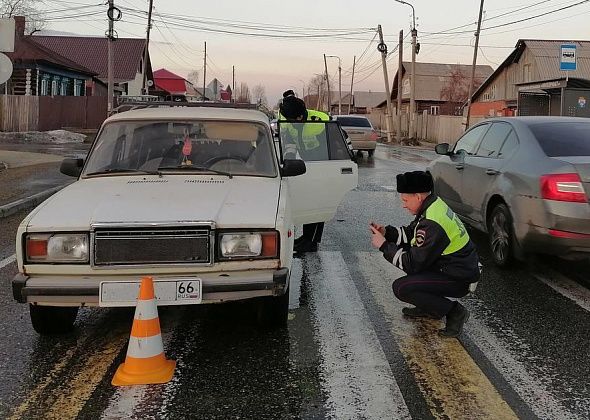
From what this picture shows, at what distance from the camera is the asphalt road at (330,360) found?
336 cm

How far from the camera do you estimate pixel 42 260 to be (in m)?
3.86

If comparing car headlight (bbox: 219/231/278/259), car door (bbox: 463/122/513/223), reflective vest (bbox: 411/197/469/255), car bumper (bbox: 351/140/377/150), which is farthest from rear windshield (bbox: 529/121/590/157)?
car bumper (bbox: 351/140/377/150)

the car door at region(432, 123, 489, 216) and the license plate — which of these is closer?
the license plate

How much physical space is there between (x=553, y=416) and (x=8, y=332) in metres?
3.61

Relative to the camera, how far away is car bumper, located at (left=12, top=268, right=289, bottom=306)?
3.76m

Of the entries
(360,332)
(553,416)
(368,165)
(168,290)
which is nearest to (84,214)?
(168,290)

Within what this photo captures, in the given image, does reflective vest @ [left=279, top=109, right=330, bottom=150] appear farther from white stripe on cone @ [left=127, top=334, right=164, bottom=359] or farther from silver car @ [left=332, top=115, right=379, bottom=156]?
silver car @ [left=332, top=115, right=379, bottom=156]

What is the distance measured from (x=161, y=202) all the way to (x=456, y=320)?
2205mm

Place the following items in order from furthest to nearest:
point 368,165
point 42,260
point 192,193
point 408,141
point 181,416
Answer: point 408,141 → point 368,165 → point 192,193 → point 42,260 → point 181,416

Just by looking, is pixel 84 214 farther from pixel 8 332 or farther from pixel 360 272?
pixel 360 272

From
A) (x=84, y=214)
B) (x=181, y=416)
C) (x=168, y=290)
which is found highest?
(x=84, y=214)

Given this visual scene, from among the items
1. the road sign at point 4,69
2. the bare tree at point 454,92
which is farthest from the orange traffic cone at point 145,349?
the bare tree at point 454,92

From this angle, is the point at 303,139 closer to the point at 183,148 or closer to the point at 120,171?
the point at 183,148

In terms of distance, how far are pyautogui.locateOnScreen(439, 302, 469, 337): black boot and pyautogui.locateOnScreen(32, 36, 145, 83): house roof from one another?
49.7 meters
